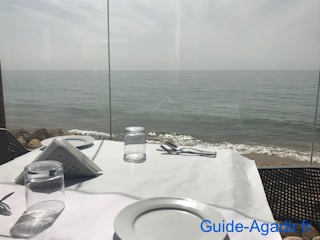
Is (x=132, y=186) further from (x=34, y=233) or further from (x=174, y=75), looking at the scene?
(x=174, y=75)

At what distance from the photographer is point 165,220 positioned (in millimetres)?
562

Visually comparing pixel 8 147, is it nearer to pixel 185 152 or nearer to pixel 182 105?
pixel 185 152

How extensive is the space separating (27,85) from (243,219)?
483 cm

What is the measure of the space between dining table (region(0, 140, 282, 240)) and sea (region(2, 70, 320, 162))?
169 cm

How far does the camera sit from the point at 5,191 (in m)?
0.70

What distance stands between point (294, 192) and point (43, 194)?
919 mm

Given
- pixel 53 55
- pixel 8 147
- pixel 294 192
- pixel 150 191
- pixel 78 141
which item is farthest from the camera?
pixel 53 55

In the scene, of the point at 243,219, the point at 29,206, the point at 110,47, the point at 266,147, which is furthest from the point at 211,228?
the point at 266,147

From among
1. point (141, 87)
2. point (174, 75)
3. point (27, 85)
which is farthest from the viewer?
point (27, 85)

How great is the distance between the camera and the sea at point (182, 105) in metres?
3.04

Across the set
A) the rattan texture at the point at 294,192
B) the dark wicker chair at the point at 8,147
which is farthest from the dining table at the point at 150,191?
the dark wicker chair at the point at 8,147

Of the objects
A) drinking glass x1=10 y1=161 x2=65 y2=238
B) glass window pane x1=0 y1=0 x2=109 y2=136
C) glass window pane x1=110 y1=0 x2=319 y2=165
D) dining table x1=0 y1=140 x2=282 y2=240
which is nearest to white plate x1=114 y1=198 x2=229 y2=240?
dining table x1=0 y1=140 x2=282 y2=240

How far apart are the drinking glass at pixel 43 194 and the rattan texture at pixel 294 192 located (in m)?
0.81

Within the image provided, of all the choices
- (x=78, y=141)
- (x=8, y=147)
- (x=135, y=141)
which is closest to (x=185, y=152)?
(x=135, y=141)
